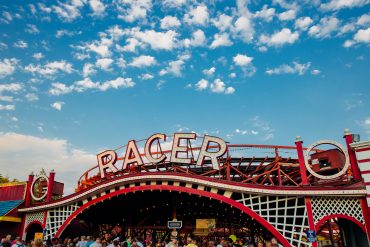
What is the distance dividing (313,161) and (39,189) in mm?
24366

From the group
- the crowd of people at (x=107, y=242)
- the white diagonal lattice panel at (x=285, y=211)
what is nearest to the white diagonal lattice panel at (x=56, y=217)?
the crowd of people at (x=107, y=242)

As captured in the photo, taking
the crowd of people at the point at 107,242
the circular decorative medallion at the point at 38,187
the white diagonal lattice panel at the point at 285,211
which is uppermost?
the circular decorative medallion at the point at 38,187

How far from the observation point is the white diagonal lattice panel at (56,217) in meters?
25.1

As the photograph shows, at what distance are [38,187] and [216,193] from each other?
729 inches

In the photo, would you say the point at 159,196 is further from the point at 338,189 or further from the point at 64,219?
the point at 338,189

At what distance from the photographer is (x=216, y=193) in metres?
20.0

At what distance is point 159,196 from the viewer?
25.6 meters

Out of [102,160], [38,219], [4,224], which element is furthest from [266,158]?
[4,224]

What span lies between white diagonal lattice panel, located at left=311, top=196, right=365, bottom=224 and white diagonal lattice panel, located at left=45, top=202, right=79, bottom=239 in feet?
58.0

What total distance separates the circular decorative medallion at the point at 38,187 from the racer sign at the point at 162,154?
5.79 meters

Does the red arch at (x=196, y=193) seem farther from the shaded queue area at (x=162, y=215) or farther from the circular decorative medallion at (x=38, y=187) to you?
the circular decorative medallion at (x=38, y=187)

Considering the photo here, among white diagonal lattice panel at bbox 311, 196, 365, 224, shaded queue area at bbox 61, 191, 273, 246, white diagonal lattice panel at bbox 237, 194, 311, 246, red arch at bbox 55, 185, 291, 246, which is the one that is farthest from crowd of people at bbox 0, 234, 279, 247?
white diagonal lattice panel at bbox 311, 196, 365, 224

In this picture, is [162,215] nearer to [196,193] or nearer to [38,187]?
[38,187]

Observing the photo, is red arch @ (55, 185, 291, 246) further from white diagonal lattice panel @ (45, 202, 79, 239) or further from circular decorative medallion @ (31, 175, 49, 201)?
circular decorative medallion @ (31, 175, 49, 201)
